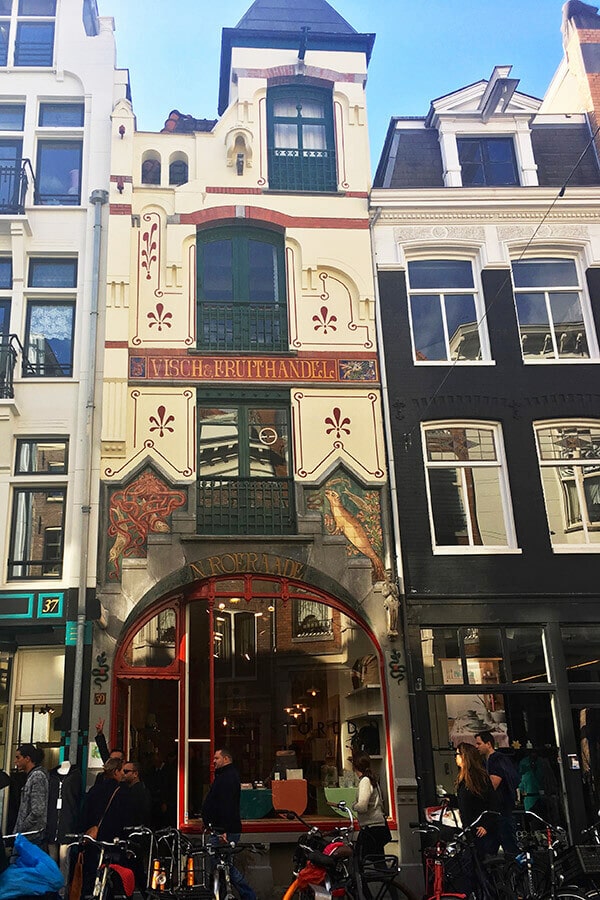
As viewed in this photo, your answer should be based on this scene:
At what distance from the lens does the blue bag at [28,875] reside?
636 centimetres

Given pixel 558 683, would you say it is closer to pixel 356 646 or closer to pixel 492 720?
pixel 492 720

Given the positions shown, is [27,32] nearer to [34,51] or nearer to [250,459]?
[34,51]

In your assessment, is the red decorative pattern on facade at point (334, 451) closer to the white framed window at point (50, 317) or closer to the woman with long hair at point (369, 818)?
the white framed window at point (50, 317)

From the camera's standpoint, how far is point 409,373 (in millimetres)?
16125

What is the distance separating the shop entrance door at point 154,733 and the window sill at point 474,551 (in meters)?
5.07

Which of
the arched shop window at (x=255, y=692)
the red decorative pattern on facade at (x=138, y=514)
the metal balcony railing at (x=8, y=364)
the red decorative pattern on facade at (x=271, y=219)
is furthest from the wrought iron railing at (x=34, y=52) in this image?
the arched shop window at (x=255, y=692)

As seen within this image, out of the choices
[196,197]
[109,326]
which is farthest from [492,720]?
[196,197]

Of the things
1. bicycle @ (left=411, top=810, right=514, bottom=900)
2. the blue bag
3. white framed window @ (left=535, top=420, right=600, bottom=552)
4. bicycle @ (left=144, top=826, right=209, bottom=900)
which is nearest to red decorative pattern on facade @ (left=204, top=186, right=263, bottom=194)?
white framed window @ (left=535, top=420, right=600, bottom=552)

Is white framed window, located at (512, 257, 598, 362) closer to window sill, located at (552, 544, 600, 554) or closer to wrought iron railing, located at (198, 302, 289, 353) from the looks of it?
window sill, located at (552, 544, 600, 554)

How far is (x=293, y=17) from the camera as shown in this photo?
19.0 m

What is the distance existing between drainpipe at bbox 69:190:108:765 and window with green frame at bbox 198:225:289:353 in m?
1.93

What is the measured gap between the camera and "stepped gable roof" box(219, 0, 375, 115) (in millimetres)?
18141

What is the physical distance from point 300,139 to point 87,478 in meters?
8.48

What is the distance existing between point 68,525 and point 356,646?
5.34 m
